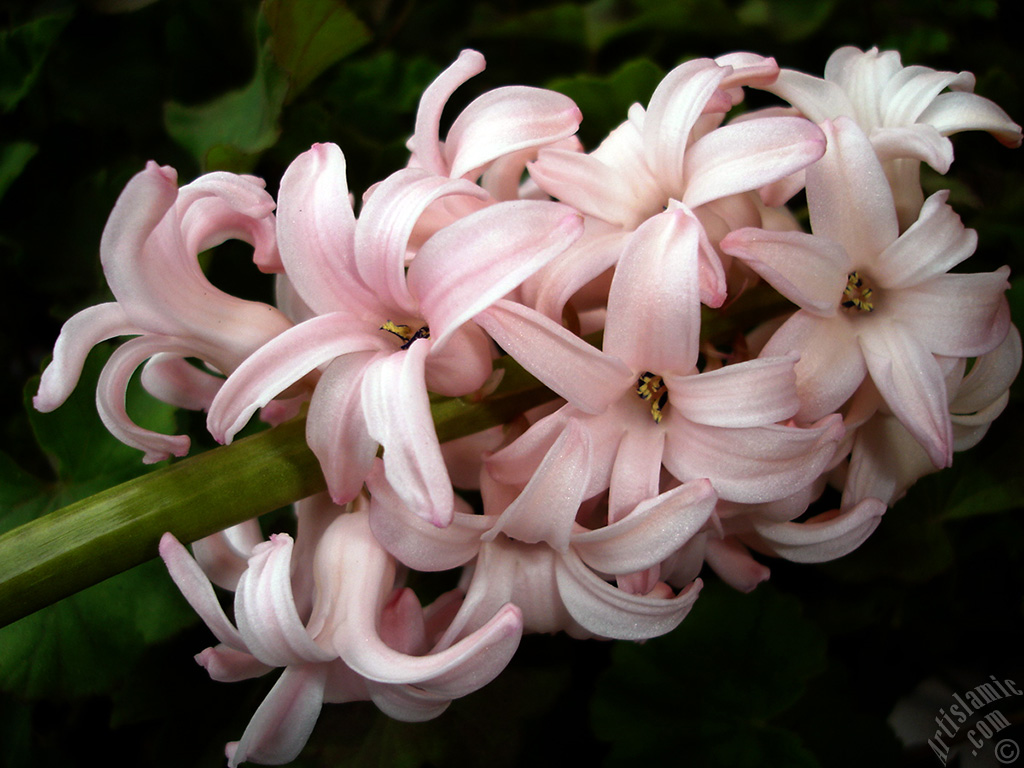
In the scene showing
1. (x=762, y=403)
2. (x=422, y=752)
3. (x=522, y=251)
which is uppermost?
(x=522, y=251)

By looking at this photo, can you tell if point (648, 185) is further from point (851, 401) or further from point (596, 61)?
point (596, 61)

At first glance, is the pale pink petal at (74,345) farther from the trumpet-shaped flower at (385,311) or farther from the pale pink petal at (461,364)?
the pale pink petal at (461,364)

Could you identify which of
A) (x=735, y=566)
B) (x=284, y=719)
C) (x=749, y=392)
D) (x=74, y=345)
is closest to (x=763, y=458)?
(x=749, y=392)

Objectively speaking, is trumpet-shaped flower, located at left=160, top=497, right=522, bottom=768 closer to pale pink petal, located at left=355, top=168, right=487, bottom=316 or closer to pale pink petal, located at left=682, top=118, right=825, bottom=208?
pale pink petal, located at left=355, top=168, right=487, bottom=316

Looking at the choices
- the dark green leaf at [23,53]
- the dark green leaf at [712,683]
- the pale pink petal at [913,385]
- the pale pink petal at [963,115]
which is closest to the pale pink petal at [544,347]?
the pale pink petal at [913,385]

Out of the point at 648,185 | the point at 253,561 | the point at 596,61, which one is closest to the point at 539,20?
the point at 596,61

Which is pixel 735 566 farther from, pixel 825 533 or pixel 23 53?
pixel 23 53
